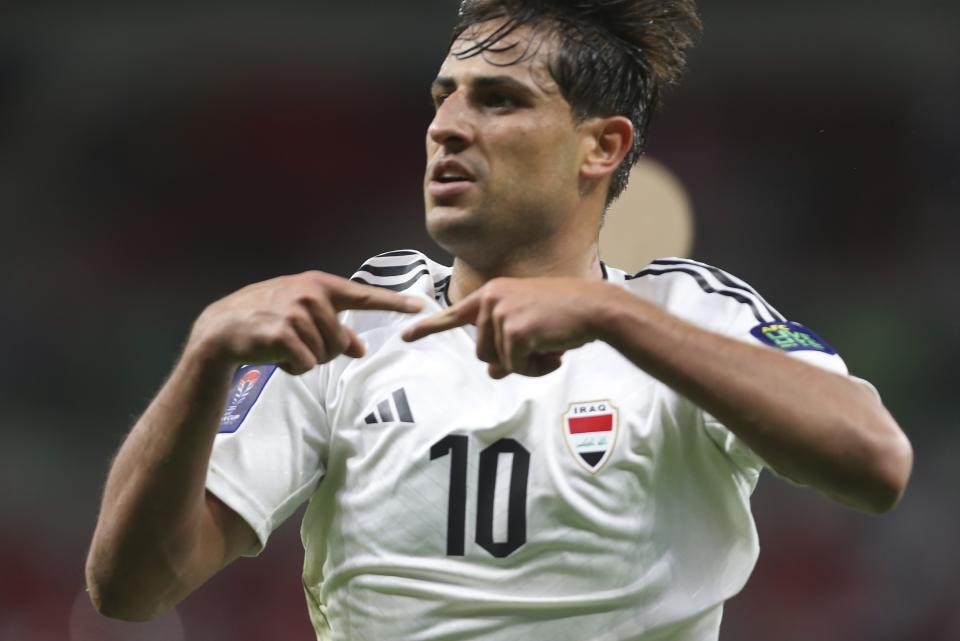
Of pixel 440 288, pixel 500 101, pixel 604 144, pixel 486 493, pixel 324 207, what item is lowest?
pixel 324 207

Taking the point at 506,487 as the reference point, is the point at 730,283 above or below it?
above

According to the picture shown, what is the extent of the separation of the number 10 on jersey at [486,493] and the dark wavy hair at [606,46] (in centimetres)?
70

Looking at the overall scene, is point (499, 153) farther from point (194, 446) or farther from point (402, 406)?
point (194, 446)

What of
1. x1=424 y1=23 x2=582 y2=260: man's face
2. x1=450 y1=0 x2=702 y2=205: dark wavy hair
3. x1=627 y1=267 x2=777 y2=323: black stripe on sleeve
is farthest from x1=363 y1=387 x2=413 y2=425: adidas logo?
x1=450 y1=0 x2=702 y2=205: dark wavy hair

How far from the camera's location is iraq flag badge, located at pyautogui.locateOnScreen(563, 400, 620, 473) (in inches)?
89.2

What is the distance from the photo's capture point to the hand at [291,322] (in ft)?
5.98

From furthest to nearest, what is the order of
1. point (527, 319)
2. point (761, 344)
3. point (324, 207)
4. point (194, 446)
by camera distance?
point (324, 207) < point (761, 344) < point (194, 446) < point (527, 319)

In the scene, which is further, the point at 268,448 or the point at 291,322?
the point at 268,448

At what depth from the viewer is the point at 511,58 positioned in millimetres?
2484

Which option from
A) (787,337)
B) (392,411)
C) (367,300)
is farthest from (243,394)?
(787,337)

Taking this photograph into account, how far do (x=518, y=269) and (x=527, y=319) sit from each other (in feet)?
2.39

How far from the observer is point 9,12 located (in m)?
6.49

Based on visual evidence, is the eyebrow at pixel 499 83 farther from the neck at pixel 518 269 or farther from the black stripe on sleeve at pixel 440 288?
the black stripe on sleeve at pixel 440 288

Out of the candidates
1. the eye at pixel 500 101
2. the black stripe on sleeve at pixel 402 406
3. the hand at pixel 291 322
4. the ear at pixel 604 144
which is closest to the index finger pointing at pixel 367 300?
the hand at pixel 291 322
